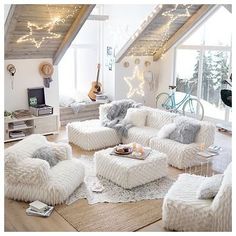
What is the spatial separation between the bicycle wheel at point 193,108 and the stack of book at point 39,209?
4.99 metres

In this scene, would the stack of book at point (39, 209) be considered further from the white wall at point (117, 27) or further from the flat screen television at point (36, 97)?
the white wall at point (117, 27)

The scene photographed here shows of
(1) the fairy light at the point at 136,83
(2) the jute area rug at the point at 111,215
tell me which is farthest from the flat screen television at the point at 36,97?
(2) the jute area rug at the point at 111,215

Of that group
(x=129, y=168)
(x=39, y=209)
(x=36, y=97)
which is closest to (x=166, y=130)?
(x=129, y=168)

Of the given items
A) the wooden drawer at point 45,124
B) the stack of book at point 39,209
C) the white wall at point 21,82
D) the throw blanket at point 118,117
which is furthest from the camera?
the wooden drawer at point 45,124

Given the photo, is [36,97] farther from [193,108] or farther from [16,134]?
[193,108]

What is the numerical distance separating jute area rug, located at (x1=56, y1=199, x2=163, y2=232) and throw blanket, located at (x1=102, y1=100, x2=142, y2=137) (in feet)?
7.04

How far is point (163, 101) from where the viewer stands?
904cm

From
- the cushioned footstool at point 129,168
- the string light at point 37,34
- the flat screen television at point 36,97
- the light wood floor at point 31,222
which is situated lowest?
the light wood floor at point 31,222

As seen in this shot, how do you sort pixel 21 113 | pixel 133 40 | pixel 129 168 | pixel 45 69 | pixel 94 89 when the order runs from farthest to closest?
pixel 94 89 → pixel 133 40 → pixel 45 69 → pixel 21 113 → pixel 129 168

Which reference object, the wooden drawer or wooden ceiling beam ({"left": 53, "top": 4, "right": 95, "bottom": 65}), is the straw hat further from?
the wooden drawer

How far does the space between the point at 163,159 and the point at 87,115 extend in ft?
12.2

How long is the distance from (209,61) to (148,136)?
10.5 feet

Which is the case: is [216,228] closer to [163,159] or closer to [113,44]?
[163,159]

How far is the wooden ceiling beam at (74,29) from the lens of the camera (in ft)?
19.1
